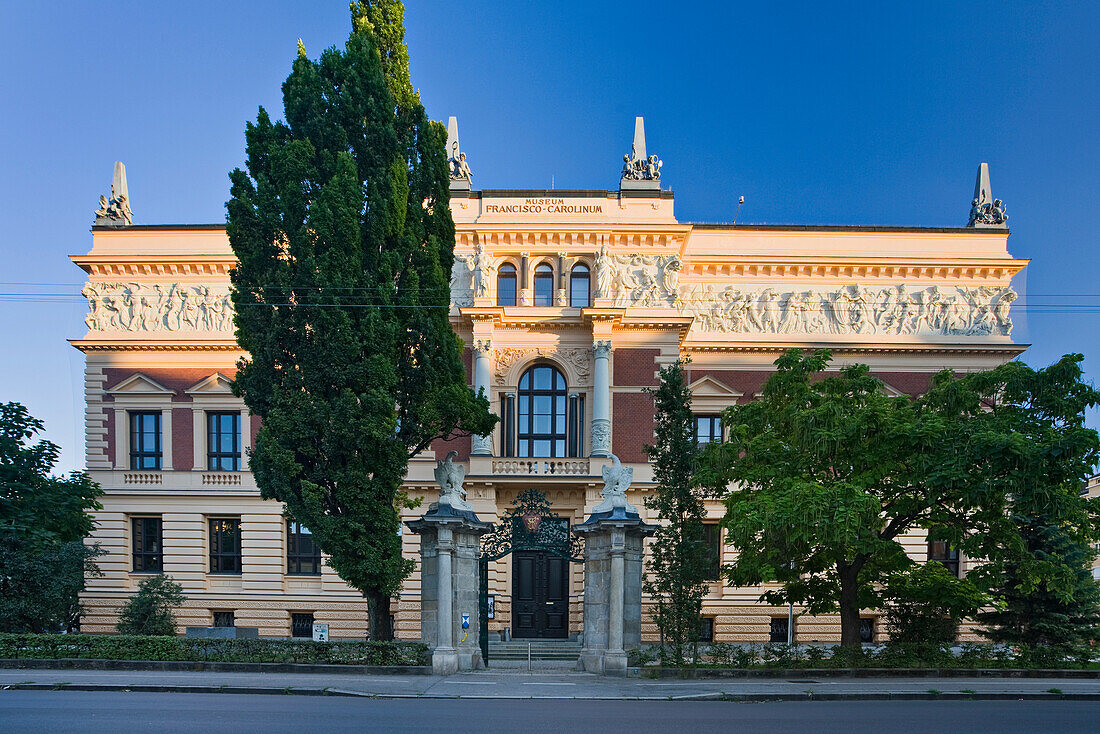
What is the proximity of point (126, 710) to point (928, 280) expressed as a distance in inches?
1249

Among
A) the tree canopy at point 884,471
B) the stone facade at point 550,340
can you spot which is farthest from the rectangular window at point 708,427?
the tree canopy at point 884,471

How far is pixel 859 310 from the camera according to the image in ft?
106

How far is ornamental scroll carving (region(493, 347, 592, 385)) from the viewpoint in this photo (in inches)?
1223

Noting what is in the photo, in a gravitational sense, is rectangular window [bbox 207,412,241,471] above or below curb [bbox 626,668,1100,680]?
above

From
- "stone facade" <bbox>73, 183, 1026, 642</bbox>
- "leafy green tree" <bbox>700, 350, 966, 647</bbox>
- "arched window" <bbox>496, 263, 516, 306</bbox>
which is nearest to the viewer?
"leafy green tree" <bbox>700, 350, 966, 647</bbox>

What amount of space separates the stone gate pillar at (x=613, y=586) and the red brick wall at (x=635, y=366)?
11549mm

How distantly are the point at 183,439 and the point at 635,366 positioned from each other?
62.4 ft

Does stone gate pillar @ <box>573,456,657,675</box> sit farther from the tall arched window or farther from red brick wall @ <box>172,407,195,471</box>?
red brick wall @ <box>172,407,195,471</box>

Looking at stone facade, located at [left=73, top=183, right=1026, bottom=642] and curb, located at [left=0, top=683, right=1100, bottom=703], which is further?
stone facade, located at [left=73, top=183, right=1026, bottom=642]

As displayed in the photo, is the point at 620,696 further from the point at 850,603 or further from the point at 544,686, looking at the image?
the point at 850,603

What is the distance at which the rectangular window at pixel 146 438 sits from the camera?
106 feet

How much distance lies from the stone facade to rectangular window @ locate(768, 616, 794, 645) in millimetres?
291

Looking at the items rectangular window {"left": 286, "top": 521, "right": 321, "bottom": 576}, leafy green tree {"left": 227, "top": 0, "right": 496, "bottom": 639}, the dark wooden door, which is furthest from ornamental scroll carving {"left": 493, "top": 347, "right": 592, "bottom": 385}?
leafy green tree {"left": 227, "top": 0, "right": 496, "bottom": 639}

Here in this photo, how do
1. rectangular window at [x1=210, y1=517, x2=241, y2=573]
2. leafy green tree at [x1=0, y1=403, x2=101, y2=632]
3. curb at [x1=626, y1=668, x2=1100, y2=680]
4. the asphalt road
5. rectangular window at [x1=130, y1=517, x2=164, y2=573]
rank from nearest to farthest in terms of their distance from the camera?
the asphalt road, curb at [x1=626, y1=668, x2=1100, y2=680], leafy green tree at [x1=0, y1=403, x2=101, y2=632], rectangular window at [x1=130, y1=517, x2=164, y2=573], rectangular window at [x1=210, y1=517, x2=241, y2=573]
